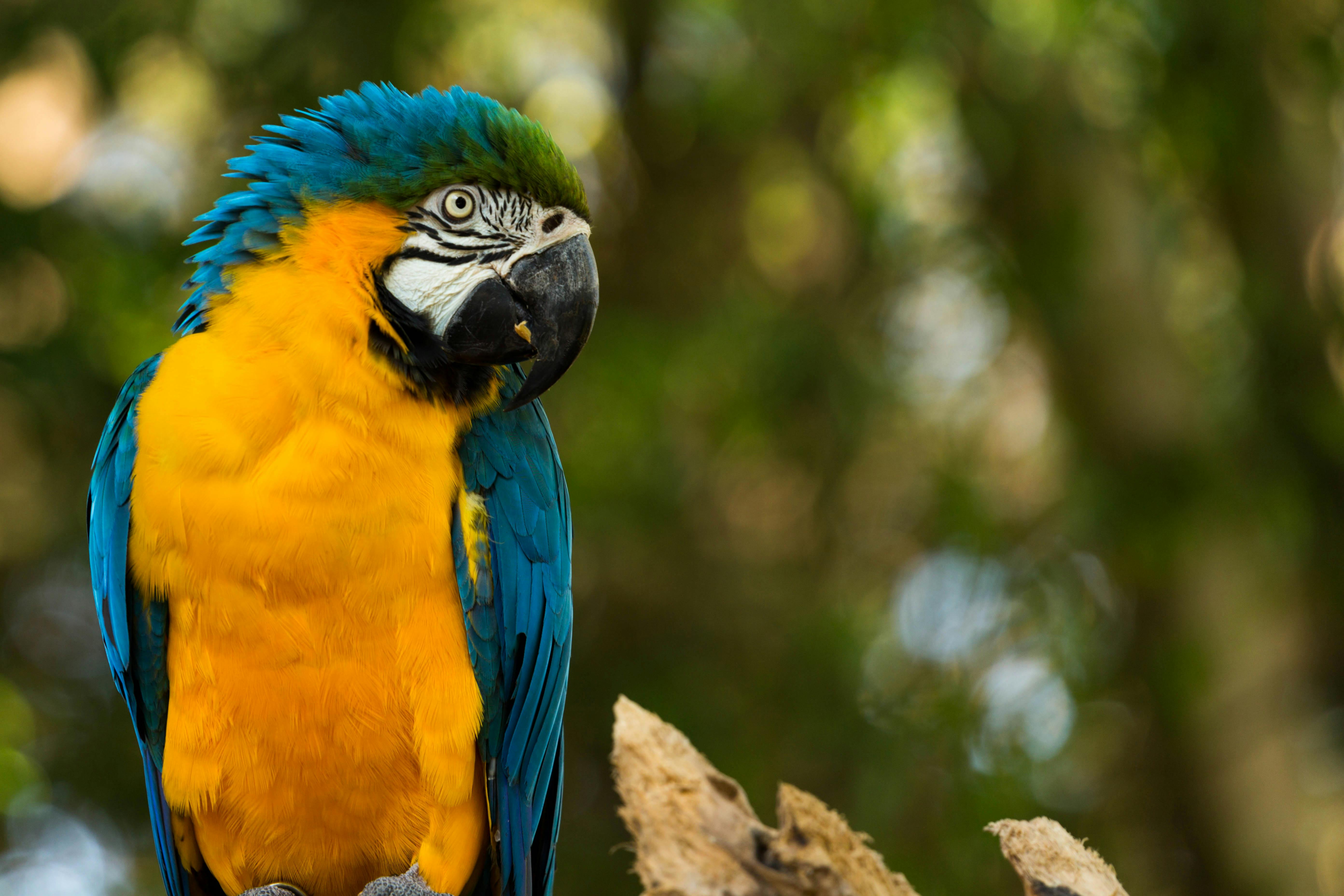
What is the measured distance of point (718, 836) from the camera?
176cm

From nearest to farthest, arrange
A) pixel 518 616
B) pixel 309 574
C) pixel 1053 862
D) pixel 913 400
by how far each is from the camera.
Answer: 1. pixel 1053 862
2. pixel 309 574
3. pixel 518 616
4. pixel 913 400

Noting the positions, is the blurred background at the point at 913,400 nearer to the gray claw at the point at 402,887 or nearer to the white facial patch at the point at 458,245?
the white facial patch at the point at 458,245

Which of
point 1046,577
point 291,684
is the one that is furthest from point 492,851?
point 1046,577

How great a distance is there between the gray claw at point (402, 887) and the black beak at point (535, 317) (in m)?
0.82

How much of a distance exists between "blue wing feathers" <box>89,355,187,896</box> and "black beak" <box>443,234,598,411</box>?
549 millimetres

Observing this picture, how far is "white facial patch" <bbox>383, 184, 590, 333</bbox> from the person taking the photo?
1.80 m

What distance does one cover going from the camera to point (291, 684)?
1752 mm

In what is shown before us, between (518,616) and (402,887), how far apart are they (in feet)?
1.57

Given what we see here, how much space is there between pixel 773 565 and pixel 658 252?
155 centimetres

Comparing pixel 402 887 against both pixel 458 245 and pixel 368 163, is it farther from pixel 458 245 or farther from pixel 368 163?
pixel 368 163

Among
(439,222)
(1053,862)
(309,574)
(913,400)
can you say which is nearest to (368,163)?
(439,222)

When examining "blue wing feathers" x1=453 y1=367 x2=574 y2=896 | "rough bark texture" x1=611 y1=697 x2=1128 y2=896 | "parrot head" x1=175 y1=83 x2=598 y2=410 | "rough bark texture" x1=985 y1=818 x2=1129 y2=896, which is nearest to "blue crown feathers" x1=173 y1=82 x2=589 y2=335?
"parrot head" x1=175 y1=83 x2=598 y2=410

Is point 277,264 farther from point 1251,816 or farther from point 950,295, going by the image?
point 1251,816

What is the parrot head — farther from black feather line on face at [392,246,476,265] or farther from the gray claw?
the gray claw
